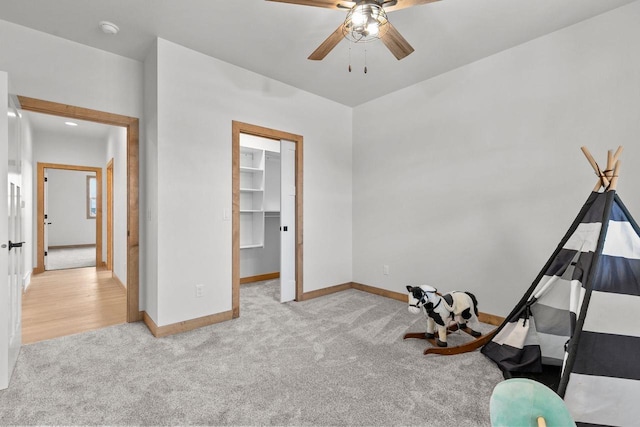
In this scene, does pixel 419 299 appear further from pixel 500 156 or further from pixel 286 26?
pixel 286 26

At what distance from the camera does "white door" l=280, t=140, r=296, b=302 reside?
365 centimetres

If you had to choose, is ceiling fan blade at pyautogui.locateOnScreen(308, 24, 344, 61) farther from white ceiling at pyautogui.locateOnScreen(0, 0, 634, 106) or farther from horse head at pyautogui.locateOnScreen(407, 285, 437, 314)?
horse head at pyautogui.locateOnScreen(407, 285, 437, 314)

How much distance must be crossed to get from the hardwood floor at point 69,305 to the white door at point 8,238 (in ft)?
1.99

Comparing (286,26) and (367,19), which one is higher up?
(286,26)

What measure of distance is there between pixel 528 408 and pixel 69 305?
4.46m

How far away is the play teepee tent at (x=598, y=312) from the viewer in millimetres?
1478

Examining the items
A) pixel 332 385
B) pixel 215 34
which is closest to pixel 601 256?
pixel 332 385

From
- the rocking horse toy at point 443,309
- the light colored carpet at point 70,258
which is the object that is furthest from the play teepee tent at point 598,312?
the light colored carpet at point 70,258

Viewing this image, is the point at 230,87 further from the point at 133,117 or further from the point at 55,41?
the point at 55,41

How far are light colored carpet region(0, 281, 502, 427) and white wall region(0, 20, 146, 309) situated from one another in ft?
2.92

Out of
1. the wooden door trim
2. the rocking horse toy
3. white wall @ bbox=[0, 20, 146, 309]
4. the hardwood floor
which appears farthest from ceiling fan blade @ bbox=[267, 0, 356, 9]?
the wooden door trim

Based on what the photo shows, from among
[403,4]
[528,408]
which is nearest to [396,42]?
[403,4]

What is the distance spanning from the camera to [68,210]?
861cm

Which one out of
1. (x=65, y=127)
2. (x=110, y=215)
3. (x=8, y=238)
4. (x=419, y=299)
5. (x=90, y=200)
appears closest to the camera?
(x=8, y=238)
